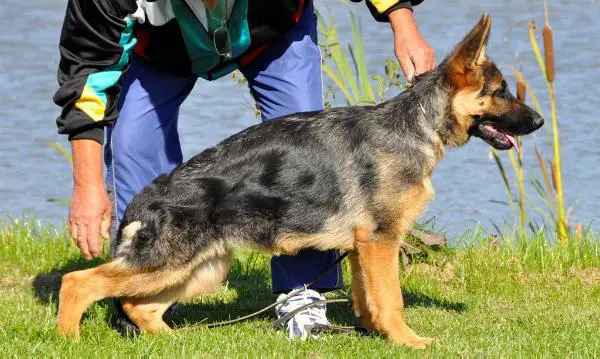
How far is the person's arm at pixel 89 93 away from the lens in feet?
16.3

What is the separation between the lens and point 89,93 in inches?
197

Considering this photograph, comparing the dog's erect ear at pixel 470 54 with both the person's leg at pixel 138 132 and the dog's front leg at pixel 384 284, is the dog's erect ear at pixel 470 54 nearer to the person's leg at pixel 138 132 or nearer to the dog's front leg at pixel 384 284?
the dog's front leg at pixel 384 284

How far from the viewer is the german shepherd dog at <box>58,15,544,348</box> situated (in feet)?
17.1

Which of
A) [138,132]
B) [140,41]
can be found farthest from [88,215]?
[140,41]

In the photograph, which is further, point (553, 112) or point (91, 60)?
point (553, 112)

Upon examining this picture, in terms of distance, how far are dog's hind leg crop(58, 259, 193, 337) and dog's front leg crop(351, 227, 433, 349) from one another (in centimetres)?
83

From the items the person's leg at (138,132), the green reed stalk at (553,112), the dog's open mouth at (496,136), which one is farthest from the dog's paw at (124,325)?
the green reed stalk at (553,112)

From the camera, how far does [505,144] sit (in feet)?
17.3

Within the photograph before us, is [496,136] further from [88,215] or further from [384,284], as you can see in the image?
[88,215]

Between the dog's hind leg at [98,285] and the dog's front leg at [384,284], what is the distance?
2.73 ft

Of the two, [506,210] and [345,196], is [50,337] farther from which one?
[506,210]

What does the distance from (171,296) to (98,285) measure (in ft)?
1.52

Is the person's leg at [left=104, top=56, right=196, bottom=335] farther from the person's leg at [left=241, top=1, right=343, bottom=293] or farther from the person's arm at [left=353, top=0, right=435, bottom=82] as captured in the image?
the person's arm at [left=353, top=0, right=435, bottom=82]

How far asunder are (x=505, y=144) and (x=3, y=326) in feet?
8.40
